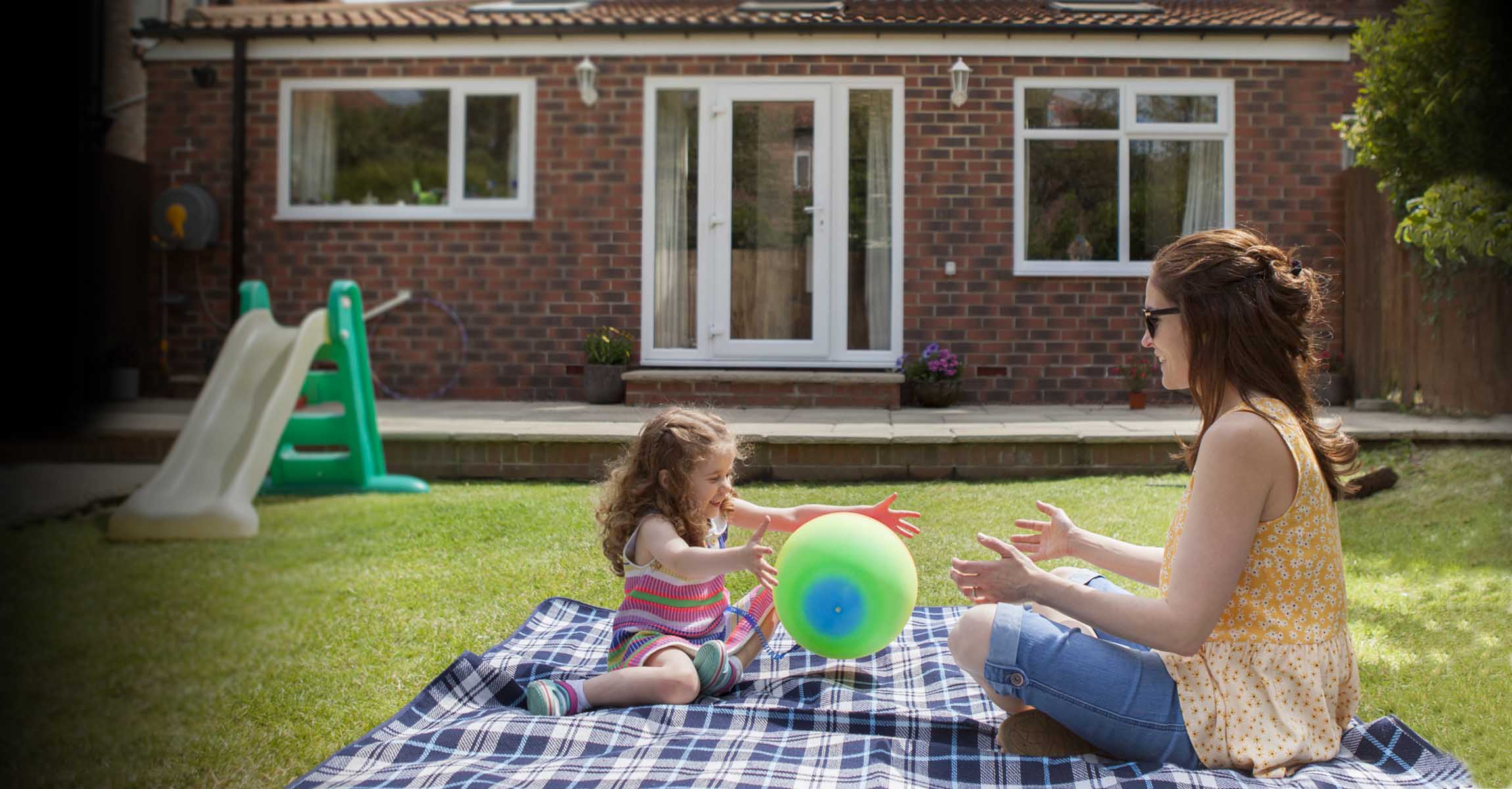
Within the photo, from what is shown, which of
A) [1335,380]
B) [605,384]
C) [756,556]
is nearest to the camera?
[756,556]

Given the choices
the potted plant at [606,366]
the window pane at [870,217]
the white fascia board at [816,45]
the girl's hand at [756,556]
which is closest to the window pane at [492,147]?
the white fascia board at [816,45]

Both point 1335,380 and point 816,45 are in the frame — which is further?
point 816,45

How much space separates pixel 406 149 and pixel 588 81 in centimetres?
120

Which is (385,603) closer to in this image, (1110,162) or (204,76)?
(1110,162)

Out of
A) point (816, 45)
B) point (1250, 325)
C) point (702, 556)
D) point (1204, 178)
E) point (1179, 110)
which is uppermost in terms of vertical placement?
point (816, 45)

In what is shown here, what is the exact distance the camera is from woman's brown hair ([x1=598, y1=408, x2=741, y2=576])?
1.91 meters

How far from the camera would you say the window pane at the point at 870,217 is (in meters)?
6.16

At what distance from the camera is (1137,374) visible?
580cm

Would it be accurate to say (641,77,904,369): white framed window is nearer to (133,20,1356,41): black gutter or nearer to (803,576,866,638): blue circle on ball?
(133,20,1356,41): black gutter

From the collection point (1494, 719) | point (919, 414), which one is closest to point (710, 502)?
point (1494, 719)

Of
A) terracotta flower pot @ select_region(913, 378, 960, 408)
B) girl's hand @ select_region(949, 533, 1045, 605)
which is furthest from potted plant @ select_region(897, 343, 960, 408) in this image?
girl's hand @ select_region(949, 533, 1045, 605)

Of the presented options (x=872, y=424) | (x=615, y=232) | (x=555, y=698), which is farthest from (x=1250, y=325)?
(x=615, y=232)

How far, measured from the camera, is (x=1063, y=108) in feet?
20.5

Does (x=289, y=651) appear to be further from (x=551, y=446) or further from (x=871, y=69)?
(x=871, y=69)
